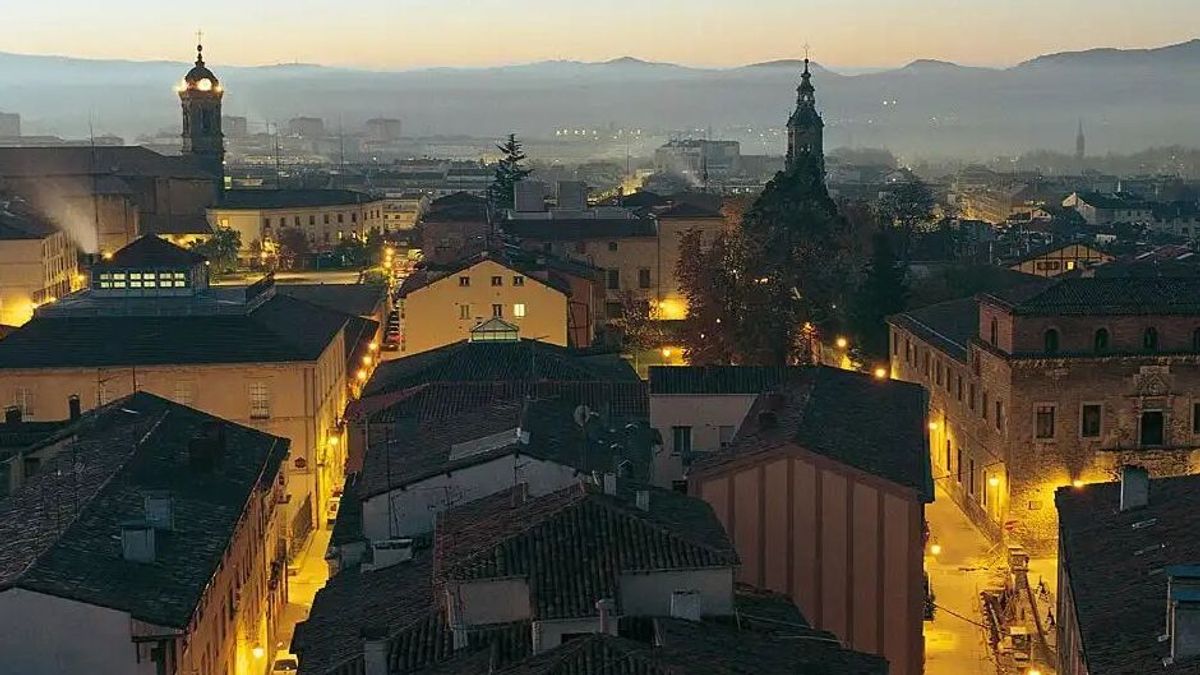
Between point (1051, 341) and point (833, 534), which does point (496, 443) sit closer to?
point (833, 534)

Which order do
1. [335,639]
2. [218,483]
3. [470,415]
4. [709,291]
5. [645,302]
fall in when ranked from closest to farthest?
[335,639], [218,483], [470,415], [709,291], [645,302]

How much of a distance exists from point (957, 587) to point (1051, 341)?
5.87 m

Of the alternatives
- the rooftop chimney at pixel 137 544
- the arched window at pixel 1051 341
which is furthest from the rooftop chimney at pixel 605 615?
the arched window at pixel 1051 341

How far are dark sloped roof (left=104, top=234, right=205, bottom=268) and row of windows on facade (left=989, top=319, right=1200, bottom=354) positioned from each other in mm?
19627

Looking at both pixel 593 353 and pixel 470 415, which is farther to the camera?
pixel 593 353

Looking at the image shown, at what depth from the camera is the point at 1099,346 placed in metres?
34.0

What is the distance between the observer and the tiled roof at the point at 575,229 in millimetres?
65375

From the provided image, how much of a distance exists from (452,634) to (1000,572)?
646 inches

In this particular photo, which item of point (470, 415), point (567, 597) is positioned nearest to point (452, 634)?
point (567, 597)

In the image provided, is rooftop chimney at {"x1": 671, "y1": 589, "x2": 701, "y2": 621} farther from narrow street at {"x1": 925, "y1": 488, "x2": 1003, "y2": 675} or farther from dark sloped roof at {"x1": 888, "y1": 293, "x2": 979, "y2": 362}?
dark sloped roof at {"x1": 888, "y1": 293, "x2": 979, "y2": 362}

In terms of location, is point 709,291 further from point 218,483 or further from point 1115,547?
point 1115,547

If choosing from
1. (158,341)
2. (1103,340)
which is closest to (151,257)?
(158,341)

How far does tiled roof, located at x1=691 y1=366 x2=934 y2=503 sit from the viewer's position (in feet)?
78.2

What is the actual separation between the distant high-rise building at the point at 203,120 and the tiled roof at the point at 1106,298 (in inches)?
2937
